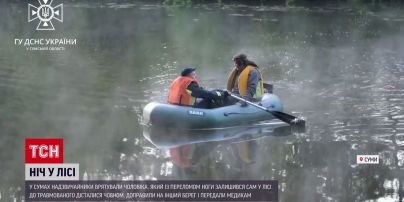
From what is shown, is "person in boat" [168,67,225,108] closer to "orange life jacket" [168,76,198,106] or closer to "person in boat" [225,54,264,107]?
"orange life jacket" [168,76,198,106]

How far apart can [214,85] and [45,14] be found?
6.90 feet

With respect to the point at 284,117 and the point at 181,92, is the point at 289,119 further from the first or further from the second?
the point at 181,92

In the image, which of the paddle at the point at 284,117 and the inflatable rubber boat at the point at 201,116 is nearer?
the inflatable rubber boat at the point at 201,116

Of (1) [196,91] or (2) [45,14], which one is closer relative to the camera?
(2) [45,14]

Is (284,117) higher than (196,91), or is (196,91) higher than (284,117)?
(196,91)

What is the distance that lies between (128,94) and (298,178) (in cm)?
224

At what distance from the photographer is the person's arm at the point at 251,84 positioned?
585cm

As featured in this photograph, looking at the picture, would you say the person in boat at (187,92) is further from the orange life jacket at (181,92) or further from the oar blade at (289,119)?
the oar blade at (289,119)

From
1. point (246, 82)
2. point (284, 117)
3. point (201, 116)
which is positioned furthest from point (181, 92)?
point (284, 117)

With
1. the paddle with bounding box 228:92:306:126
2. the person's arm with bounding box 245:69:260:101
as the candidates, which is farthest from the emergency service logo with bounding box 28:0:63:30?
the person's arm with bounding box 245:69:260:101

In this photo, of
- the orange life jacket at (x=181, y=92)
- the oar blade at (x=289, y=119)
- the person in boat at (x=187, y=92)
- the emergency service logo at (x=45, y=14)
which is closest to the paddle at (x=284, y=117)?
the oar blade at (x=289, y=119)

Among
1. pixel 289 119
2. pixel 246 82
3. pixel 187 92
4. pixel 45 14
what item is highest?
pixel 45 14

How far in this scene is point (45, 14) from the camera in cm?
499

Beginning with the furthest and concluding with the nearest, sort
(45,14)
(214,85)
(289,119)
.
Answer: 1. (214,85)
2. (289,119)
3. (45,14)
